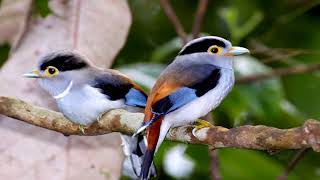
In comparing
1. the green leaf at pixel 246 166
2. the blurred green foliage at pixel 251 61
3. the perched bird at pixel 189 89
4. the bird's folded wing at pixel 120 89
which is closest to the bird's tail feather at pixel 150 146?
the perched bird at pixel 189 89

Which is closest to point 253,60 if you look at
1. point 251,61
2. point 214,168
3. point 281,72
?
point 251,61

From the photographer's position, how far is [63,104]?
2041mm

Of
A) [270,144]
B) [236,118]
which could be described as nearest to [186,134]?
[270,144]

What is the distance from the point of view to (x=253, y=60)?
3.48m

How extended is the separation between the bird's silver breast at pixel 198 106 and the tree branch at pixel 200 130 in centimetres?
3

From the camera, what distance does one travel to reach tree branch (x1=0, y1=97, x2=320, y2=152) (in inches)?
62.1

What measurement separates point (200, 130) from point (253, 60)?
1.69 metres

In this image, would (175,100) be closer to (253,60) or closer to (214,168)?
(214,168)

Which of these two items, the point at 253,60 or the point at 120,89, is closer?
the point at 120,89

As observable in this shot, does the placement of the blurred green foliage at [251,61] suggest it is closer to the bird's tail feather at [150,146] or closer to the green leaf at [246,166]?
the green leaf at [246,166]

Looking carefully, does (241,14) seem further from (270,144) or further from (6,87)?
(270,144)

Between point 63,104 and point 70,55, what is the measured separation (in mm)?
119

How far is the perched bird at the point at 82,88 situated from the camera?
202 cm

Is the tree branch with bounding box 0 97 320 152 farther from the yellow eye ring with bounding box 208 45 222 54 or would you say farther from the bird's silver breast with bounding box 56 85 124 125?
the yellow eye ring with bounding box 208 45 222 54
